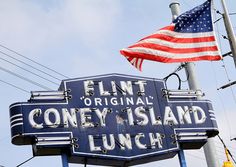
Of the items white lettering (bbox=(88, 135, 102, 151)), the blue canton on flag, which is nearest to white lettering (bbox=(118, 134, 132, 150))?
white lettering (bbox=(88, 135, 102, 151))

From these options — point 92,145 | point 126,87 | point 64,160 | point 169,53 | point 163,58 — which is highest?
point 169,53

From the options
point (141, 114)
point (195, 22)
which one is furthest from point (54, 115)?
point (195, 22)

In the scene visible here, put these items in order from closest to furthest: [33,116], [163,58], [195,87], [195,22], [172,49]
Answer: [33,116] → [163,58] → [172,49] → [195,22] → [195,87]

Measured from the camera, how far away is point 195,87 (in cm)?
2108

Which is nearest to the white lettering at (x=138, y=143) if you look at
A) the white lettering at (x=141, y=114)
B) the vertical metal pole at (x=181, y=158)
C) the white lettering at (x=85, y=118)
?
the white lettering at (x=141, y=114)

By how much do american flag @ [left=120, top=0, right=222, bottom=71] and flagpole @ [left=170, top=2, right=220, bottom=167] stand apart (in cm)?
489

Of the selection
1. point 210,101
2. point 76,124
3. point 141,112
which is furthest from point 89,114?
point 210,101

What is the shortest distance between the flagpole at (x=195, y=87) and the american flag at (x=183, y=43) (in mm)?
4893

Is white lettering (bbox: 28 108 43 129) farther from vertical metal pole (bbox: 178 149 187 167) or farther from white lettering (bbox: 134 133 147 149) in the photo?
vertical metal pole (bbox: 178 149 187 167)

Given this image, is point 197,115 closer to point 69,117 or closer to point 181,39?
point 181,39

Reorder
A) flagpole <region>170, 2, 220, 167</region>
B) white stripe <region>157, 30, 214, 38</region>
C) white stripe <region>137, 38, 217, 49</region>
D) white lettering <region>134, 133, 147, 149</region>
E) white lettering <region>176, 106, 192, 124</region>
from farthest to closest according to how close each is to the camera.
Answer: flagpole <region>170, 2, 220, 167</region>, white lettering <region>176, 106, 192, 124</region>, white stripe <region>157, 30, 214, 38</region>, white stripe <region>137, 38, 217, 49</region>, white lettering <region>134, 133, 147, 149</region>

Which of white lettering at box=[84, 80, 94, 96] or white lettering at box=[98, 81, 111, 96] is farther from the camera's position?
white lettering at box=[98, 81, 111, 96]

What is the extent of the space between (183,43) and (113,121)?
2980 mm

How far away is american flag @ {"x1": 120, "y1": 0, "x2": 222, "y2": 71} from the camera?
52.5 feet
